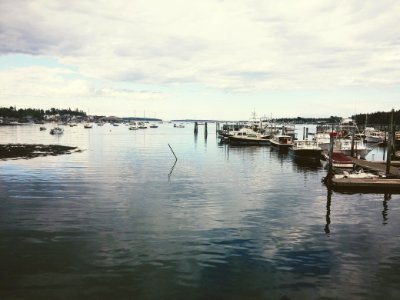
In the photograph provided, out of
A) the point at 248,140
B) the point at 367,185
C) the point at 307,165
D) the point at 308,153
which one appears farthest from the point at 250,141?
the point at 367,185

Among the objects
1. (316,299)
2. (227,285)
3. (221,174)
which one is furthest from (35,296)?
(221,174)

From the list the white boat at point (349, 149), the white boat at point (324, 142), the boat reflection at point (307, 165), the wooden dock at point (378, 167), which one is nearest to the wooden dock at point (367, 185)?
the wooden dock at point (378, 167)

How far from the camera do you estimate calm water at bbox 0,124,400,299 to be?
1404 centimetres

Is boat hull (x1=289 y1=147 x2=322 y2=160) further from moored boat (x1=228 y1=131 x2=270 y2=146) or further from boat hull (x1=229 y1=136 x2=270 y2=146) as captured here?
boat hull (x1=229 y1=136 x2=270 y2=146)

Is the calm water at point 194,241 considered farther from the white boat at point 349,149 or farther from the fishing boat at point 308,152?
the white boat at point 349,149

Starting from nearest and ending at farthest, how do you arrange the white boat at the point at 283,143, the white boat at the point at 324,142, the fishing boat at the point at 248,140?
the white boat at the point at 324,142
the white boat at the point at 283,143
the fishing boat at the point at 248,140

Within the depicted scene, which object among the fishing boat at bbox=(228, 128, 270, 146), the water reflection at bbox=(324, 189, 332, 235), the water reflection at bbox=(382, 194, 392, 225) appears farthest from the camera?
the fishing boat at bbox=(228, 128, 270, 146)

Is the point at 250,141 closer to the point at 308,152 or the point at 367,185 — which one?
the point at 308,152

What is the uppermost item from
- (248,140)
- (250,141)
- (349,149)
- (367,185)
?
(349,149)

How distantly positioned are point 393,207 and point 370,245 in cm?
1022

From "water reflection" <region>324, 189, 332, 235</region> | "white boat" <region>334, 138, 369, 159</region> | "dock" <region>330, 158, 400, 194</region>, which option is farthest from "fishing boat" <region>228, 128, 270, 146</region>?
"water reflection" <region>324, 189, 332, 235</region>

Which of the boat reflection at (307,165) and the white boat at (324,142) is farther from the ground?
the white boat at (324,142)

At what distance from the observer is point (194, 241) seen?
62.0 feet

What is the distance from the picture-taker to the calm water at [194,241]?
1404 cm
